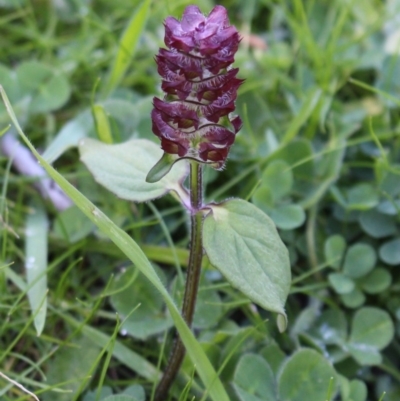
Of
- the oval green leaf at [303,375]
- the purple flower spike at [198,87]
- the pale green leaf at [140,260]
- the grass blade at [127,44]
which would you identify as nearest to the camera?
the purple flower spike at [198,87]

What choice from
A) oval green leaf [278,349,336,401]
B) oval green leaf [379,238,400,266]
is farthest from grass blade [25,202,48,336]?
oval green leaf [379,238,400,266]

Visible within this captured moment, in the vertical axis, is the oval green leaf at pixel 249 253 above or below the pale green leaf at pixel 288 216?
above

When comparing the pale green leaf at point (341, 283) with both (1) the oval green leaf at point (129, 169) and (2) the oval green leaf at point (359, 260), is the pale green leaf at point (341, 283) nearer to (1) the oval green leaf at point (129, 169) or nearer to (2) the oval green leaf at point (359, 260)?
(2) the oval green leaf at point (359, 260)

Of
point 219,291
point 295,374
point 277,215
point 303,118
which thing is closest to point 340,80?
point 303,118

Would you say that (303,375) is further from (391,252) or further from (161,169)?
(161,169)

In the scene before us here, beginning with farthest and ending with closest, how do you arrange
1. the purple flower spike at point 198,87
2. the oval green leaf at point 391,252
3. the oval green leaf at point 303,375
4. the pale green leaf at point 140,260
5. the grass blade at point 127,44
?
1. the grass blade at point 127,44
2. the oval green leaf at point 391,252
3. the oval green leaf at point 303,375
4. the pale green leaf at point 140,260
5. the purple flower spike at point 198,87

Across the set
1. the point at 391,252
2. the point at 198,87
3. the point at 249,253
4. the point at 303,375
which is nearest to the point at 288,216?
the point at 391,252

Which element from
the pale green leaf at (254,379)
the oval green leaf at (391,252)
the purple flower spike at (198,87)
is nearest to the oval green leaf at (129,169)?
the purple flower spike at (198,87)
